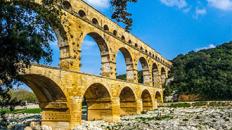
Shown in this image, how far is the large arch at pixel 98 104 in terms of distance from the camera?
111 feet

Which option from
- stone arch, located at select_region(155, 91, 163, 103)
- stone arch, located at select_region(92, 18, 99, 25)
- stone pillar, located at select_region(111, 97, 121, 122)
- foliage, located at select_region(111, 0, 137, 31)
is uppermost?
stone arch, located at select_region(92, 18, 99, 25)

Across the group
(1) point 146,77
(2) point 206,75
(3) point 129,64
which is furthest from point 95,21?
(2) point 206,75

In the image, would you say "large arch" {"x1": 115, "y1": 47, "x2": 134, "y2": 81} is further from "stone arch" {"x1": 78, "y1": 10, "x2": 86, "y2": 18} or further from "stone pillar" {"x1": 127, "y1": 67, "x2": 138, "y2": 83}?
"stone arch" {"x1": 78, "y1": 10, "x2": 86, "y2": 18}

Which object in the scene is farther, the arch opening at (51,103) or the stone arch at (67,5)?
the stone arch at (67,5)

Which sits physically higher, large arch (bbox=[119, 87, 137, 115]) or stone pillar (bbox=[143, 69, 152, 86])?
stone pillar (bbox=[143, 69, 152, 86])

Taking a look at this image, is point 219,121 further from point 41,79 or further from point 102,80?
point 41,79

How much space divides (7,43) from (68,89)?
1587 cm

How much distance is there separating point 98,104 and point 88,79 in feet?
19.3

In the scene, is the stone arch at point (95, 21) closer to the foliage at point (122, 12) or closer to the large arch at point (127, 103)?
the large arch at point (127, 103)

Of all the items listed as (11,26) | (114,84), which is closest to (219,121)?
(114,84)

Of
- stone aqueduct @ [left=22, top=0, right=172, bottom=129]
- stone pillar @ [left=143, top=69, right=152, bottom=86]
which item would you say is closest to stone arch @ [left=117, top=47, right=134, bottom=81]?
stone aqueduct @ [left=22, top=0, right=172, bottom=129]

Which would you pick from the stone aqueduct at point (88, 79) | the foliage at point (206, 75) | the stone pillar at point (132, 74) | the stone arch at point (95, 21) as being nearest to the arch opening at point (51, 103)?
the stone aqueduct at point (88, 79)

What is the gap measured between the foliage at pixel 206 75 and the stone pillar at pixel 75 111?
1394 inches

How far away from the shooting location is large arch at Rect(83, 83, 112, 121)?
3372 cm
